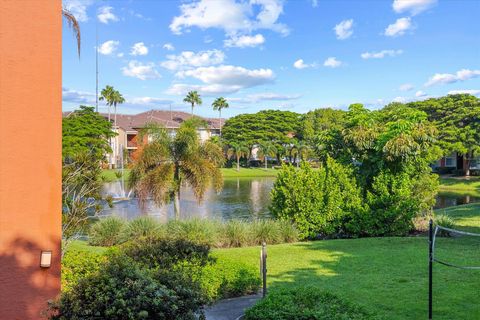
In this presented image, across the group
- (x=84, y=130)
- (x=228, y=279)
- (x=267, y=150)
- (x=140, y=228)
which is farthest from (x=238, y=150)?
(x=228, y=279)

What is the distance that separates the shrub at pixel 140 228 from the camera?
13.6 meters

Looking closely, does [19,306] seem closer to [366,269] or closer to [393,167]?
[366,269]

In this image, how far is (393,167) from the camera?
672 inches

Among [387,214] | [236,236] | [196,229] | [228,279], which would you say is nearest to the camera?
[228,279]

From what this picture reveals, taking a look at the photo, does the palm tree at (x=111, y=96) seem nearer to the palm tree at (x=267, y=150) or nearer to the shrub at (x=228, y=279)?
the palm tree at (x=267, y=150)

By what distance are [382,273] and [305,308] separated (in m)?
4.84

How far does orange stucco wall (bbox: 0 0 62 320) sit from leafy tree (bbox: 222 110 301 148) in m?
63.3

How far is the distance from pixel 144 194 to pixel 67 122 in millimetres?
31178

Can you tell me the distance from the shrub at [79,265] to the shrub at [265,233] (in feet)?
20.2

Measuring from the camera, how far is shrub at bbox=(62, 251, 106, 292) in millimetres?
8359

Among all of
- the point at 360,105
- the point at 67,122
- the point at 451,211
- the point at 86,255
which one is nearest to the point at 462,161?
the point at 451,211

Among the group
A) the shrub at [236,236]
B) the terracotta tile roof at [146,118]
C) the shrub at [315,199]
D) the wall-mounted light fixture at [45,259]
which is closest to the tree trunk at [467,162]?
the shrub at [315,199]

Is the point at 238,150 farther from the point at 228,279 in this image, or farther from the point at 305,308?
the point at 305,308

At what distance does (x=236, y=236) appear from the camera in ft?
46.2
